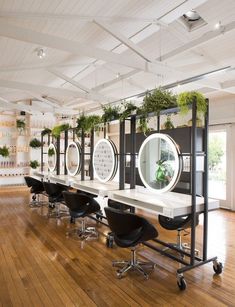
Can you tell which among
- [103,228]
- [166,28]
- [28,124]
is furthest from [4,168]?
[166,28]

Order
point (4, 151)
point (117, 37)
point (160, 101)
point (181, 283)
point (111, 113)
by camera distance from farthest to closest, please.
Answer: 1. point (4, 151)
2. point (111, 113)
3. point (117, 37)
4. point (160, 101)
5. point (181, 283)

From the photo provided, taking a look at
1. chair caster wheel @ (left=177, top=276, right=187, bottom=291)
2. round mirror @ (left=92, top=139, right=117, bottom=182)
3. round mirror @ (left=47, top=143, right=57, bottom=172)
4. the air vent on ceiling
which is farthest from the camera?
round mirror @ (left=47, top=143, right=57, bottom=172)

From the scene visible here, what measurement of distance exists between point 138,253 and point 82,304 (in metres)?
1.33

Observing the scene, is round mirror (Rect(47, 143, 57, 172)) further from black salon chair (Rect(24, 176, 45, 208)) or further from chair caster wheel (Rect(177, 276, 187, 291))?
chair caster wheel (Rect(177, 276, 187, 291))

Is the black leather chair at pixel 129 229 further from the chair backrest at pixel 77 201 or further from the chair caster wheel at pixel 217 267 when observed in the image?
the chair backrest at pixel 77 201

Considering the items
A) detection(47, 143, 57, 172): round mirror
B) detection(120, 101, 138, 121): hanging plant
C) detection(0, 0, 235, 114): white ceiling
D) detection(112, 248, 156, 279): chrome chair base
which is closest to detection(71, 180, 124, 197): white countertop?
detection(112, 248, 156, 279): chrome chair base

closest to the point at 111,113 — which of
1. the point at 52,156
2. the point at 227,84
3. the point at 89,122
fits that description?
the point at 89,122

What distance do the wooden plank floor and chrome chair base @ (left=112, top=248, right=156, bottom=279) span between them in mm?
67

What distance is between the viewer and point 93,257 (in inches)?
130

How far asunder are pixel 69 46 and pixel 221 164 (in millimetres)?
5104

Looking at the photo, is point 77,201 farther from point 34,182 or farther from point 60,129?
point 34,182

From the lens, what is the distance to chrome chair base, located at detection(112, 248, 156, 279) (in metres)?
2.81

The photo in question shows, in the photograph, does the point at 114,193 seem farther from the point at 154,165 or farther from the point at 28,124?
the point at 28,124

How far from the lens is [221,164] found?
671cm
